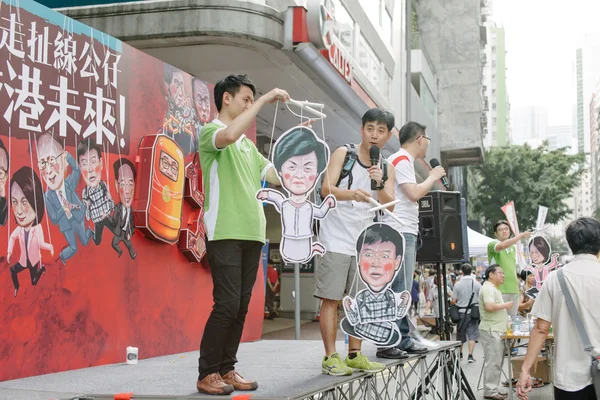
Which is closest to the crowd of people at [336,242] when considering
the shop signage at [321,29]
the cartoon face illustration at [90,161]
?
the cartoon face illustration at [90,161]

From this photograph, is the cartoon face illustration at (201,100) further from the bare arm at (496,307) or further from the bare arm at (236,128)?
the bare arm at (496,307)

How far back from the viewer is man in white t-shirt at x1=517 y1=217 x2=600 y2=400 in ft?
12.6

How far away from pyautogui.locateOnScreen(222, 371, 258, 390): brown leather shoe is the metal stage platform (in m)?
0.05

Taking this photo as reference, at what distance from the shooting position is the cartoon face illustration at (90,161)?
6.19 meters

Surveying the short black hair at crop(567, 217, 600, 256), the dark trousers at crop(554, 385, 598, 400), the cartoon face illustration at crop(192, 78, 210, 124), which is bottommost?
the dark trousers at crop(554, 385, 598, 400)

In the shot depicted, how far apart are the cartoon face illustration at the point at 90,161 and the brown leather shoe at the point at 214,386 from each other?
8.70ft

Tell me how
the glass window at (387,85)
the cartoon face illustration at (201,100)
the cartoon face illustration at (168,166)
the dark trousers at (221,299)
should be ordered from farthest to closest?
the glass window at (387,85), the cartoon face illustration at (201,100), the cartoon face illustration at (168,166), the dark trousers at (221,299)

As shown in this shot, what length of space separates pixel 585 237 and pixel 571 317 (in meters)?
0.43

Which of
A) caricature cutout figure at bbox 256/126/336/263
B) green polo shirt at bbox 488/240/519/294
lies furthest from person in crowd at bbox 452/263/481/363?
caricature cutout figure at bbox 256/126/336/263

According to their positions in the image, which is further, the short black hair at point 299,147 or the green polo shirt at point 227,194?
the short black hair at point 299,147

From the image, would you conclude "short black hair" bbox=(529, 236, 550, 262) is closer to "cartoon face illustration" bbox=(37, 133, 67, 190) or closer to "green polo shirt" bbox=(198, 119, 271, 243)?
"cartoon face illustration" bbox=(37, 133, 67, 190)

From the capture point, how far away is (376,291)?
4.80 metres

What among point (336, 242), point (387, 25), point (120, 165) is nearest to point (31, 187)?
point (120, 165)

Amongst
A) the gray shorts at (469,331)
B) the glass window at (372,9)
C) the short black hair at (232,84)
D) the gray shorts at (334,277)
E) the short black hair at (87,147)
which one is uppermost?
the glass window at (372,9)
